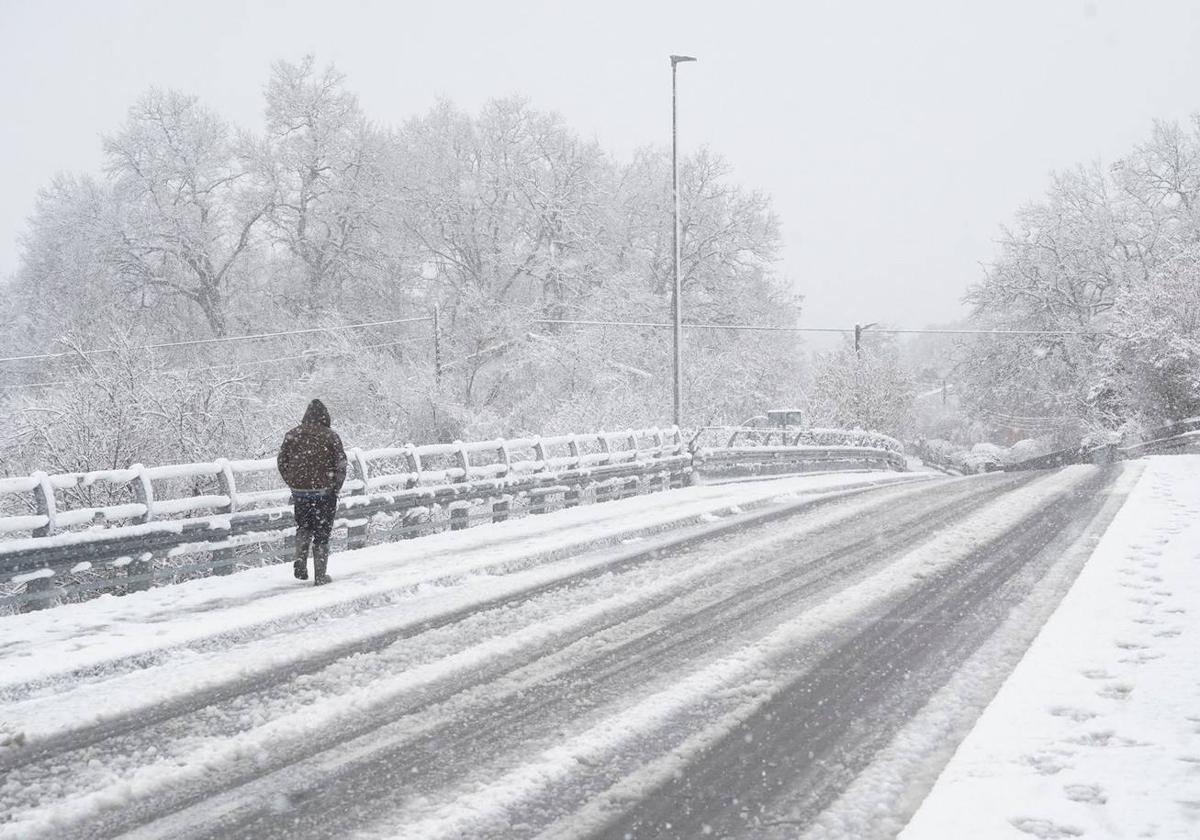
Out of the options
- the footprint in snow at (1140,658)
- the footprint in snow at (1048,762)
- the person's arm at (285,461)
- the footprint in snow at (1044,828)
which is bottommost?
the footprint in snow at (1044,828)

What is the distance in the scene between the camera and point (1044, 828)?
336cm

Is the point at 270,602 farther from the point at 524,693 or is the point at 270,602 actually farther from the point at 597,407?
the point at 597,407

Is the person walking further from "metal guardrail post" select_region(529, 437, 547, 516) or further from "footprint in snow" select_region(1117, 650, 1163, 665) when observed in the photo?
"footprint in snow" select_region(1117, 650, 1163, 665)

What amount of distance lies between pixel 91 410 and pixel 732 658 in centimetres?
1554

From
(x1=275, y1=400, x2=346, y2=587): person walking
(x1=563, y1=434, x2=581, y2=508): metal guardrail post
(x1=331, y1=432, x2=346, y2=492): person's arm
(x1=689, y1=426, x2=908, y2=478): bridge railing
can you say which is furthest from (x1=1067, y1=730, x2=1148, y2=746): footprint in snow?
(x1=689, y1=426, x2=908, y2=478): bridge railing

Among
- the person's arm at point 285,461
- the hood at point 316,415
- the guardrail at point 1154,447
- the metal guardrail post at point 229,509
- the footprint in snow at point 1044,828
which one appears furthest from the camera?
the guardrail at point 1154,447

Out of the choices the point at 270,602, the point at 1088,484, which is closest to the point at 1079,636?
the point at 270,602

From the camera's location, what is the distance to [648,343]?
3603cm

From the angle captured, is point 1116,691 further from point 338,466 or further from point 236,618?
point 338,466

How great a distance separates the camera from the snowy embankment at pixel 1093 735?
134 inches

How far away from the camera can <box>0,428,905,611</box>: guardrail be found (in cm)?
798

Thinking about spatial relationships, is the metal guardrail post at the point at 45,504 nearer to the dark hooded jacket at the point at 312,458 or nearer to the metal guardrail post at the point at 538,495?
the dark hooded jacket at the point at 312,458

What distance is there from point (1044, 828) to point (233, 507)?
8.78m

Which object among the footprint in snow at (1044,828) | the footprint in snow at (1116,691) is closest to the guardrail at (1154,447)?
the footprint in snow at (1116,691)
